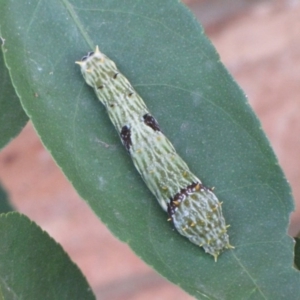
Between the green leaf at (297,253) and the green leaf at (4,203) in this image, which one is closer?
the green leaf at (297,253)

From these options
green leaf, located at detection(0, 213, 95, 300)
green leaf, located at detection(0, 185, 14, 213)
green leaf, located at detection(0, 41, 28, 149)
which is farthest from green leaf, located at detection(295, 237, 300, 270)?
green leaf, located at detection(0, 185, 14, 213)

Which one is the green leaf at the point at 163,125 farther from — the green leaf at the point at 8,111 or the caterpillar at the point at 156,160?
the green leaf at the point at 8,111

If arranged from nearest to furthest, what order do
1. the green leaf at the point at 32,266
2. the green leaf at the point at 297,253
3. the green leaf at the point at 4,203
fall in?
the green leaf at the point at 32,266, the green leaf at the point at 297,253, the green leaf at the point at 4,203

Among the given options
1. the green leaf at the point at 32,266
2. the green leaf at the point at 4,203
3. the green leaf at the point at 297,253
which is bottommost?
the green leaf at the point at 297,253

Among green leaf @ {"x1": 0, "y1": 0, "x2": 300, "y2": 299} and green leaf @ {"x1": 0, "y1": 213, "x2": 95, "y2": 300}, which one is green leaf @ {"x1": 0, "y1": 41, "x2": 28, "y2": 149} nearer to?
green leaf @ {"x1": 0, "y1": 0, "x2": 300, "y2": 299}

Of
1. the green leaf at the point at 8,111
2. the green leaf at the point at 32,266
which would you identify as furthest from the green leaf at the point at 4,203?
the green leaf at the point at 32,266

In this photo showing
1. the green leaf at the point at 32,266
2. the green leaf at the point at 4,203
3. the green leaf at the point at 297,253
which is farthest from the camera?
the green leaf at the point at 4,203

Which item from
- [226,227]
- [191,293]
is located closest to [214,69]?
[226,227]
